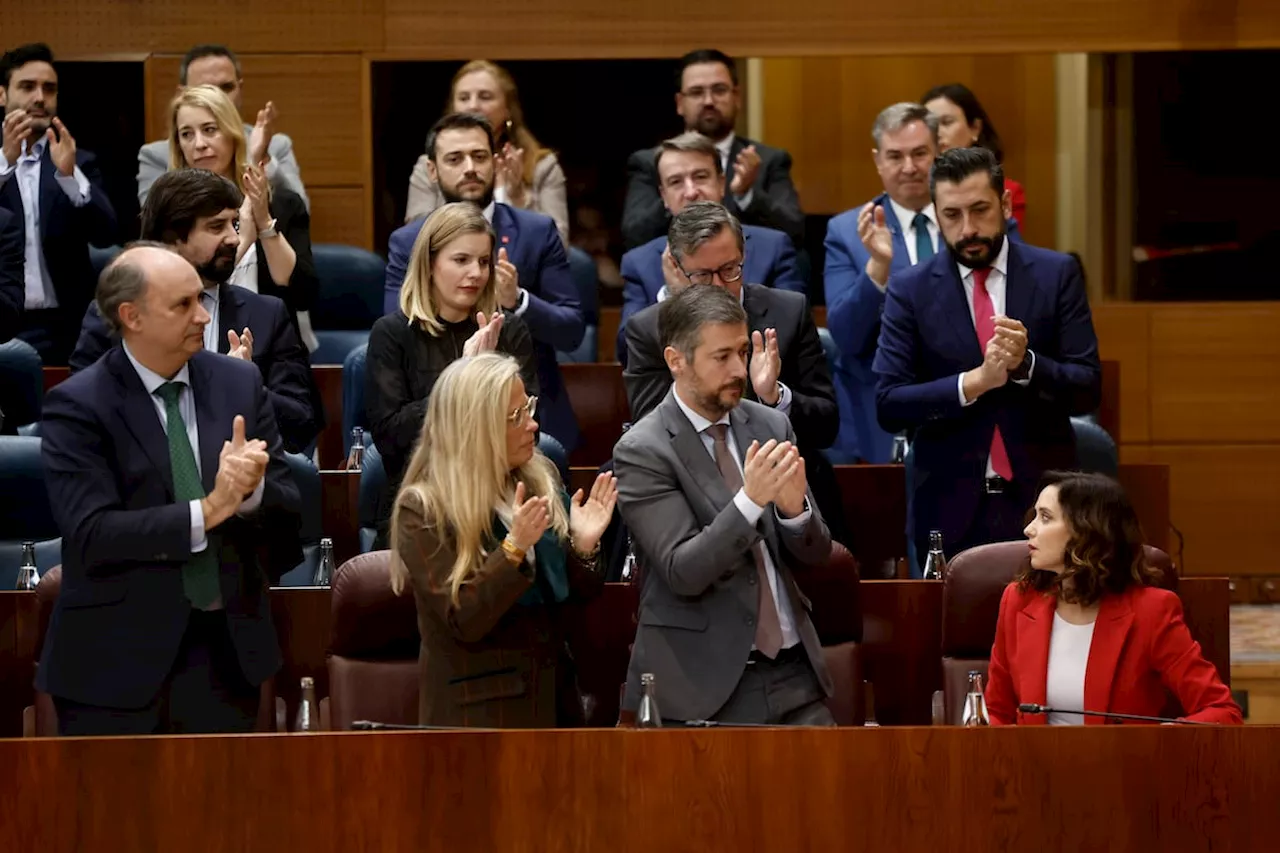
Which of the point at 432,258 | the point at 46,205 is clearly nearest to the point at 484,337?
the point at 432,258

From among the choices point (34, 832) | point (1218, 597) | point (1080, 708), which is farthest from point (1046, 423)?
point (34, 832)

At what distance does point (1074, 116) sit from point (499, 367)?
3.72 meters

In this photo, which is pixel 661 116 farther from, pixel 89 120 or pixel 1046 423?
pixel 1046 423

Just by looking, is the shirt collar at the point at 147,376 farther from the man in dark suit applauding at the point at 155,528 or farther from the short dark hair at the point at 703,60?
the short dark hair at the point at 703,60

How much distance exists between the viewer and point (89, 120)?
6.22m

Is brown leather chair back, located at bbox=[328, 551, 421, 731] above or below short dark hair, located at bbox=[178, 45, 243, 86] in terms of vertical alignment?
below

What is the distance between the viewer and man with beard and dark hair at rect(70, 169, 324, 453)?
12.1ft

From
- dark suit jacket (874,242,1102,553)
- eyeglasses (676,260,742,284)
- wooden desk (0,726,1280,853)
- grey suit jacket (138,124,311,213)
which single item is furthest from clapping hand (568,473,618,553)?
grey suit jacket (138,124,311,213)

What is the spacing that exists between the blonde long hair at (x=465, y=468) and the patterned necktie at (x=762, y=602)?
1.01ft

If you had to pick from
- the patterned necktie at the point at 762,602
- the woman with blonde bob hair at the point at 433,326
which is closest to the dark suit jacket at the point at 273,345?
the woman with blonde bob hair at the point at 433,326

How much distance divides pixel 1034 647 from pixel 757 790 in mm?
859

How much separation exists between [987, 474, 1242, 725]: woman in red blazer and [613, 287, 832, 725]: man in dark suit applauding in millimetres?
348

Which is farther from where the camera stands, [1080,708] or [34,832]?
[1080,708]

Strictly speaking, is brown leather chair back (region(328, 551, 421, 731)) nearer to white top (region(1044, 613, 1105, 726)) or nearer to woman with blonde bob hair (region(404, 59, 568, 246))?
white top (region(1044, 613, 1105, 726))
